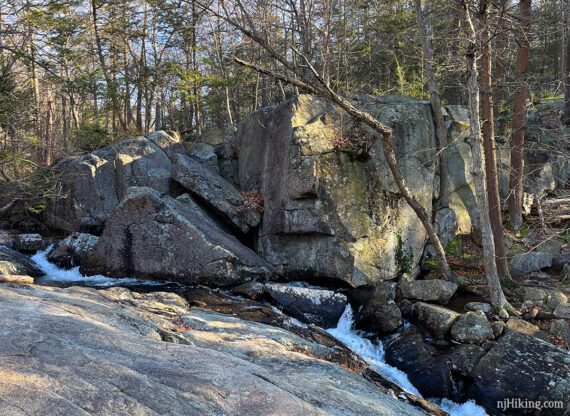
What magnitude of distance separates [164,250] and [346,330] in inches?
244

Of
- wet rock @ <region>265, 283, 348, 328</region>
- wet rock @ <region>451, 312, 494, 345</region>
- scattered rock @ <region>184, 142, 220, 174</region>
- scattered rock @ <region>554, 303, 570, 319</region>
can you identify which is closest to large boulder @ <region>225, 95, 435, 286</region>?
wet rock @ <region>265, 283, 348, 328</region>

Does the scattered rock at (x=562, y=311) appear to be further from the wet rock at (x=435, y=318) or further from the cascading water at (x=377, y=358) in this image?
the cascading water at (x=377, y=358)

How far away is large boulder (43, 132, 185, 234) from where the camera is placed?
1830cm

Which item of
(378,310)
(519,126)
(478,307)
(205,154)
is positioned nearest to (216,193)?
(205,154)

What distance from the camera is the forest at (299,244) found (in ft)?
18.7

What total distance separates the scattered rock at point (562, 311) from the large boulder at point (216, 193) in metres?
9.55

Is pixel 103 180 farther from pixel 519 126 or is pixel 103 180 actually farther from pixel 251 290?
pixel 519 126

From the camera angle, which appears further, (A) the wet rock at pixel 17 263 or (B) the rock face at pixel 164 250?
(B) the rock face at pixel 164 250

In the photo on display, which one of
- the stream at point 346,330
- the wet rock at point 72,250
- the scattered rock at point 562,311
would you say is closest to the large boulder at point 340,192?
the stream at point 346,330

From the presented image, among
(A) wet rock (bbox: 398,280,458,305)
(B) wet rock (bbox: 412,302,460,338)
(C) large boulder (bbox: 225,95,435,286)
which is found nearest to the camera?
(B) wet rock (bbox: 412,302,460,338)

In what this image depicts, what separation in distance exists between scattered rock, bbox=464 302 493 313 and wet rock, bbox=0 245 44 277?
508 inches

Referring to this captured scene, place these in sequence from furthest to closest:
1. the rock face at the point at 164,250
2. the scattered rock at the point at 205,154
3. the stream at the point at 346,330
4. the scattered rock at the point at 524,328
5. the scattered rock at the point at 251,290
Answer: the scattered rock at the point at 205,154, the rock face at the point at 164,250, the scattered rock at the point at 251,290, the scattered rock at the point at 524,328, the stream at the point at 346,330

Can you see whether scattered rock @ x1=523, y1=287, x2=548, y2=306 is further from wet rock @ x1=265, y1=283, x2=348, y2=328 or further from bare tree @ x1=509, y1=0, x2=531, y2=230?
wet rock @ x1=265, y1=283, x2=348, y2=328

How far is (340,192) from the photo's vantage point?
14125 mm
